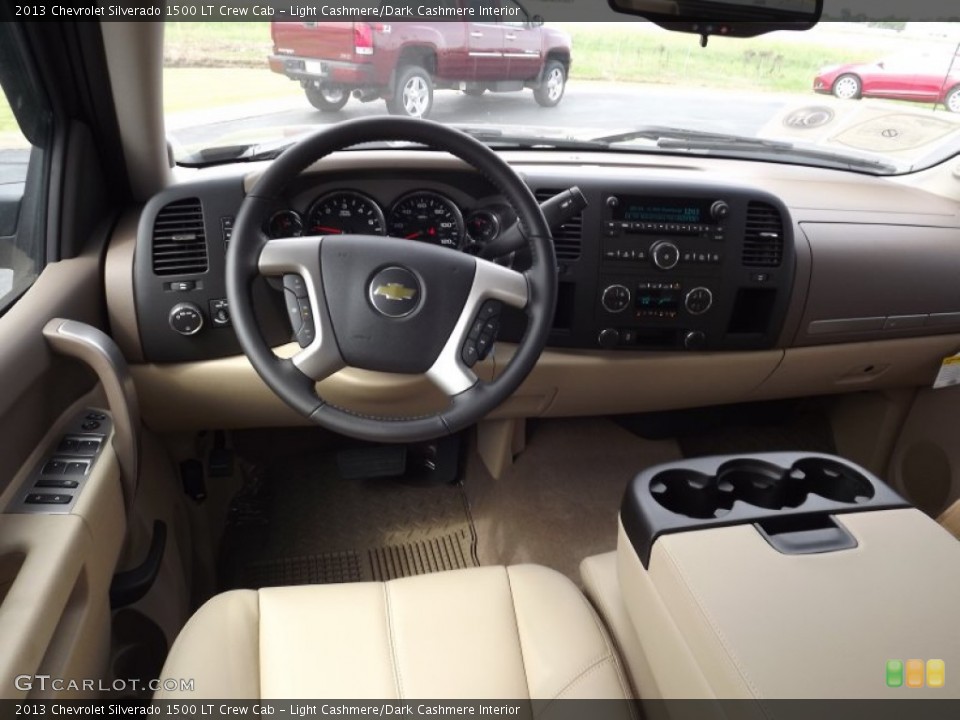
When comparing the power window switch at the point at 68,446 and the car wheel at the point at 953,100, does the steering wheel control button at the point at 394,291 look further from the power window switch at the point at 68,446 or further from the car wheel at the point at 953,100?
the car wheel at the point at 953,100

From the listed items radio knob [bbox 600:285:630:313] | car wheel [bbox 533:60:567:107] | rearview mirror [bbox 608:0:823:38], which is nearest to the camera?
rearview mirror [bbox 608:0:823:38]

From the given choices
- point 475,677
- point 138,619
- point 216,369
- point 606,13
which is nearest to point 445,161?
point 606,13

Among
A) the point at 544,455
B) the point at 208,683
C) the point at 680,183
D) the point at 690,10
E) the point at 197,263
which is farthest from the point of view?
the point at 544,455

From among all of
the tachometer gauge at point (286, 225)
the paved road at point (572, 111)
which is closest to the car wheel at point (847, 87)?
the paved road at point (572, 111)

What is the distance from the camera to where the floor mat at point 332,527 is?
6.88 ft

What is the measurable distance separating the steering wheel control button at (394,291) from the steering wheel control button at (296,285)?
127 millimetres

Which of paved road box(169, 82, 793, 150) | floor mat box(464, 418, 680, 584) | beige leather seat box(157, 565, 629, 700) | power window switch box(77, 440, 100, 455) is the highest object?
paved road box(169, 82, 793, 150)

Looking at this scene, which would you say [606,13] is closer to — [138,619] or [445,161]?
[445,161]

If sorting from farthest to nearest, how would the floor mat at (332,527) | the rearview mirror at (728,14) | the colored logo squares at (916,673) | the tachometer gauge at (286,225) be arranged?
the floor mat at (332,527) → the tachometer gauge at (286,225) → the rearview mirror at (728,14) → the colored logo squares at (916,673)

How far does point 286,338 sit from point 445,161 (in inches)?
22.3

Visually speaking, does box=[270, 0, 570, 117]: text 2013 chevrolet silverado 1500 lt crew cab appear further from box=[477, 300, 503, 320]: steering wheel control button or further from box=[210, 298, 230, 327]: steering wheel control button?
box=[477, 300, 503, 320]: steering wheel control button

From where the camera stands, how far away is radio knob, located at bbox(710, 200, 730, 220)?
5.84 feet

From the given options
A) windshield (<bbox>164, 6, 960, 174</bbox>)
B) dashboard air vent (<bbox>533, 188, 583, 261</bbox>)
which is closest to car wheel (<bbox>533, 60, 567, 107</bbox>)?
windshield (<bbox>164, 6, 960, 174</bbox>)

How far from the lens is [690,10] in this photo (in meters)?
1.42
